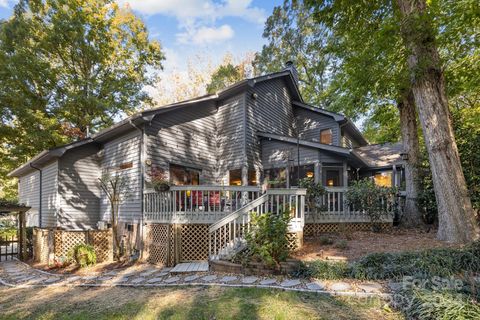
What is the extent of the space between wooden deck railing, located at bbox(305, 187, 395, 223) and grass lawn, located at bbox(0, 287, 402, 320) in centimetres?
402

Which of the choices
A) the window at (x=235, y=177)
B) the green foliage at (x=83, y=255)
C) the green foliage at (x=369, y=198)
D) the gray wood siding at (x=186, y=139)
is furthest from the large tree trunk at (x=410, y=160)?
the green foliage at (x=83, y=255)

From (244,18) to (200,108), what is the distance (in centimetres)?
769

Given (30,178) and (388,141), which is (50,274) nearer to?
(30,178)

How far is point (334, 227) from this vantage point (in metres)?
8.77

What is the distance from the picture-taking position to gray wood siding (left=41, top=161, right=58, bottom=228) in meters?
10.2

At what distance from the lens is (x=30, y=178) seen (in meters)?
13.4

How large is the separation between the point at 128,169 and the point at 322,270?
7461mm

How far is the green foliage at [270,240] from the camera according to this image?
5.58 metres

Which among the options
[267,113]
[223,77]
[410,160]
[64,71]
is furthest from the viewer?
[223,77]

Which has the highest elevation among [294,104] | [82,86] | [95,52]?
[95,52]

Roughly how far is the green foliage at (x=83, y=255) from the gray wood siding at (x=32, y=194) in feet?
19.2

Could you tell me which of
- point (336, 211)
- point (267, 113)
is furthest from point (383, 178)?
point (267, 113)

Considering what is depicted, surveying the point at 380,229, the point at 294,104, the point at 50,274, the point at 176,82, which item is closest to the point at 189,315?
the point at 50,274

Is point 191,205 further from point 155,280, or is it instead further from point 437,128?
point 437,128
